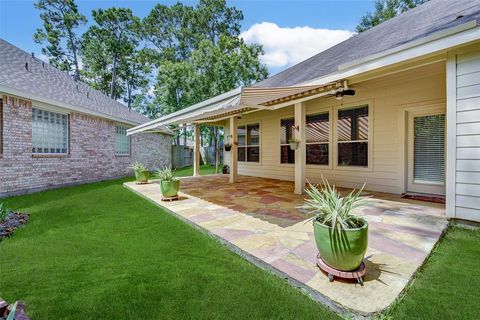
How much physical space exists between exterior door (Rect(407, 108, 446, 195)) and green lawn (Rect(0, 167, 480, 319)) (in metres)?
2.65

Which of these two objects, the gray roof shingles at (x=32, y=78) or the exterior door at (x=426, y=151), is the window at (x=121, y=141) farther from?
the exterior door at (x=426, y=151)

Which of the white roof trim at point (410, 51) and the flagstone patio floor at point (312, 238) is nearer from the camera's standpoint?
the flagstone patio floor at point (312, 238)

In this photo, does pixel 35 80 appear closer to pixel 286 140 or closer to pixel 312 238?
pixel 286 140

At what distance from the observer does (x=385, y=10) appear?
20156 millimetres

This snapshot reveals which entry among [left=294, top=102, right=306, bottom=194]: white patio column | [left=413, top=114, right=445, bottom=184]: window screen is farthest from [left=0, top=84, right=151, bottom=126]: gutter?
[left=413, top=114, right=445, bottom=184]: window screen

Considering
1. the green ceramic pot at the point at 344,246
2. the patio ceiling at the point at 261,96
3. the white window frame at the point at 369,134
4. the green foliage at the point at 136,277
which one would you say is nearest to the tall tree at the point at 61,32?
the patio ceiling at the point at 261,96

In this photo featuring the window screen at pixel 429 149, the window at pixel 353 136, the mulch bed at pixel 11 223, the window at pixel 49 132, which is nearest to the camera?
the mulch bed at pixel 11 223

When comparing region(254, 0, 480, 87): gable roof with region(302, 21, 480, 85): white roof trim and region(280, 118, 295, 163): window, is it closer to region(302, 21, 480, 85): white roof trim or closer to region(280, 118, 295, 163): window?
region(302, 21, 480, 85): white roof trim

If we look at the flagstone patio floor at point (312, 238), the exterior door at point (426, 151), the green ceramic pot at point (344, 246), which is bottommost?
the flagstone patio floor at point (312, 238)

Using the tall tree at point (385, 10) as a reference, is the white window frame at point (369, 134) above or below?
below

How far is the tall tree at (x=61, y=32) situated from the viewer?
23188mm

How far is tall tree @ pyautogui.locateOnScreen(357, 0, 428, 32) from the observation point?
19031 mm

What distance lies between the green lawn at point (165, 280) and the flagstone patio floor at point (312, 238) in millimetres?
125

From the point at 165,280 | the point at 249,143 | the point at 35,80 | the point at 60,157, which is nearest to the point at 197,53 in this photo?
the point at 249,143
